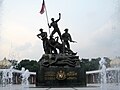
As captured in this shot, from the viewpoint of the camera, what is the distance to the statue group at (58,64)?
1016 inches

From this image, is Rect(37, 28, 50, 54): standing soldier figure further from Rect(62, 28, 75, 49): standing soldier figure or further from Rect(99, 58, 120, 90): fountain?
Rect(99, 58, 120, 90): fountain

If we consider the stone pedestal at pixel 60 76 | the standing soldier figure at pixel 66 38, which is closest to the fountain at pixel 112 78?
the stone pedestal at pixel 60 76

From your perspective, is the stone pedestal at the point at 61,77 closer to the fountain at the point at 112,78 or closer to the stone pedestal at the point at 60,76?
the stone pedestal at the point at 60,76

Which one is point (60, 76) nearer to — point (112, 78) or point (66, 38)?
point (66, 38)

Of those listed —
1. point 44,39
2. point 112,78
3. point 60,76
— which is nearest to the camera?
point 60,76

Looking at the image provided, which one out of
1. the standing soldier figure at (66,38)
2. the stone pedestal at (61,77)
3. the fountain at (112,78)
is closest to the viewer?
the fountain at (112,78)

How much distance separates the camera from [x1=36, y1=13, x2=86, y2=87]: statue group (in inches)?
1016

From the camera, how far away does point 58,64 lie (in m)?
26.4

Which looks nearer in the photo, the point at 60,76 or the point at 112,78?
the point at 60,76

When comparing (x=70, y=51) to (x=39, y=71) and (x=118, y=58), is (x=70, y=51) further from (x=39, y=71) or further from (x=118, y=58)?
(x=118, y=58)

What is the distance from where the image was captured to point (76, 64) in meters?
26.5

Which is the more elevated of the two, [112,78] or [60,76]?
[60,76]

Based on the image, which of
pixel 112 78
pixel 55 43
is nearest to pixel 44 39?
pixel 55 43

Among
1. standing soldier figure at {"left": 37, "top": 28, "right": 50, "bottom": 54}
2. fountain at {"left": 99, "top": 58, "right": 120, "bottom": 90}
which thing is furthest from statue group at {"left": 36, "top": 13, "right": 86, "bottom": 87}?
fountain at {"left": 99, "top": 58, "right": 120, "bottom": 90}
